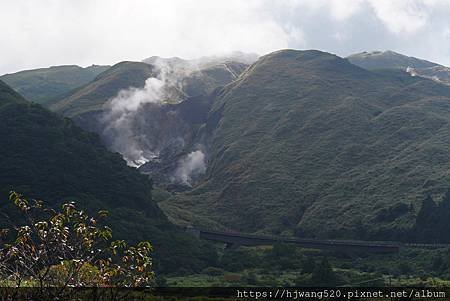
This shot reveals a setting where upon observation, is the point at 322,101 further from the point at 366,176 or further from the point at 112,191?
the point at 112,191

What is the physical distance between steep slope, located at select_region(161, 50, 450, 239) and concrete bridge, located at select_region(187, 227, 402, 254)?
745 cm

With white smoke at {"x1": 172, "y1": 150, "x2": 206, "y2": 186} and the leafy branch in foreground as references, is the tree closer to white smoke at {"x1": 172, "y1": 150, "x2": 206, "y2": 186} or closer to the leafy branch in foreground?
the leafy branch in foreground

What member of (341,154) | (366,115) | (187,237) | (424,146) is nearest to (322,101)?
(366,115)

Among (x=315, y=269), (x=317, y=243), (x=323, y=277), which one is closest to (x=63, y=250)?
(x=323, y=277)

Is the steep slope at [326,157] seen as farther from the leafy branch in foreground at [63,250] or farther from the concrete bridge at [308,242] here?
the leafy branch in foreground at [63,250]

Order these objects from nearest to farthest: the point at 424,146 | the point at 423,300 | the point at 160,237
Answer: the point at 423,300 → the point at 160,237 → the point at 424,146

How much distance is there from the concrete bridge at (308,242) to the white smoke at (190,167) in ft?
194

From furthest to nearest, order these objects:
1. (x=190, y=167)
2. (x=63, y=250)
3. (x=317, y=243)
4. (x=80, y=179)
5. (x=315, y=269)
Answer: (x=190, y=167) < (x=317, y=243) < (x=80, y=179) < (x=315, y=269) < (x=63, y=250)

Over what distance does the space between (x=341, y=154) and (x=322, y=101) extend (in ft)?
126

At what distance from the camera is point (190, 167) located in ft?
564

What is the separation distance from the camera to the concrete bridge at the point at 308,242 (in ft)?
283

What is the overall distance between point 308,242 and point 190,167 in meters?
82.0

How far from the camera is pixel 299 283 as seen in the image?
56.1 m

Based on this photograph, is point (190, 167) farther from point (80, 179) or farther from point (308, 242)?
point (80, 179)
